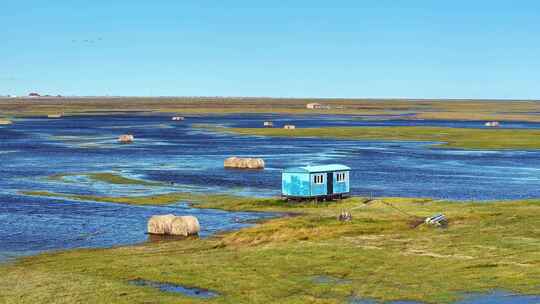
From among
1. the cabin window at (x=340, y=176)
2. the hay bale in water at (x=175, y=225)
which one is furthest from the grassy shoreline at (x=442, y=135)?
the hay bale in water at (x=175, y=225)

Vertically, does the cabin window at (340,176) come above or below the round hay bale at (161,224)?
above

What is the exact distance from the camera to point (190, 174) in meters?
98.9

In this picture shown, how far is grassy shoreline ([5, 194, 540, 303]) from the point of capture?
1478 inches

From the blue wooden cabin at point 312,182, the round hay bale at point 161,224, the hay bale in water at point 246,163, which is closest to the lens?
Result: the round hay bale at point 161,224

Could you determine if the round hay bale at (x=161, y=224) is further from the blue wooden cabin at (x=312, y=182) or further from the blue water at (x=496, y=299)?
the blue water at (x=496, y=299)

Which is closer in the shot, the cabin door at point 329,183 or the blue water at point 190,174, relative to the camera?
the blue water at point 190,174

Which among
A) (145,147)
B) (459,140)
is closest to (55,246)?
(145,147)

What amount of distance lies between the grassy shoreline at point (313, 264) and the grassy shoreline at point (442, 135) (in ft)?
292

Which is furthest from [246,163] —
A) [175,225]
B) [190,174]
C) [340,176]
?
[175,225]

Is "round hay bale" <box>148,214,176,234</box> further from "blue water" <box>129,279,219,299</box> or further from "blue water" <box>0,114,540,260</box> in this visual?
"blue water" <box>129,279,219,299</box>

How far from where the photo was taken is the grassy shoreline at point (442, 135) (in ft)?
484

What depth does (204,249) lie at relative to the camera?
50219 mm

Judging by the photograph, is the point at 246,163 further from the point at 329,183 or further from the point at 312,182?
the point at 312,182

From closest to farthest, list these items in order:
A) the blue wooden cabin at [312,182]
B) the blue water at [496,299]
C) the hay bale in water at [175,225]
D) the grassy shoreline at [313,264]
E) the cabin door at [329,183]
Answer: the blue water at [496,299] < the grassy shoreline at [313,264] < the hay bale in water at [175,225] < the blue wooden cabin at [312,182] < the cabin door at [329,183]
